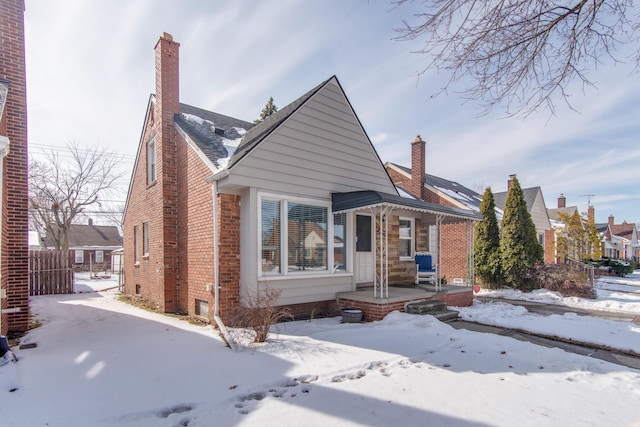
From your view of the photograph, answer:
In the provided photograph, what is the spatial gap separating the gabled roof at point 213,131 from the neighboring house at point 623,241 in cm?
5194

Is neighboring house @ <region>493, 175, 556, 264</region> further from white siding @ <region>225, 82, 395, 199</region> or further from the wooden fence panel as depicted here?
the wooden fence panel

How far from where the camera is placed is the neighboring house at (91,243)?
3806cm

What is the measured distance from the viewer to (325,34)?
18.7 ft

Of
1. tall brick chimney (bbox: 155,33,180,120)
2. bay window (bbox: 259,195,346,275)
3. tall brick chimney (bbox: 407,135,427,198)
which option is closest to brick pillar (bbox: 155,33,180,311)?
tall brick chimney (bbox: 155,33,180,120)

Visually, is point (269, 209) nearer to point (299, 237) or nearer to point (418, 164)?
point (299, 237)

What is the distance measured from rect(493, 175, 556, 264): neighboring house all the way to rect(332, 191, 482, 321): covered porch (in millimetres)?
13293

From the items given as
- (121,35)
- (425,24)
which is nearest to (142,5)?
(121,35)

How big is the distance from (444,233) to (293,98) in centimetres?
1108

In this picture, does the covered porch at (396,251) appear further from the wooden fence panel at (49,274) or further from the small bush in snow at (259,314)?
the wooden fence panel at (49,274)

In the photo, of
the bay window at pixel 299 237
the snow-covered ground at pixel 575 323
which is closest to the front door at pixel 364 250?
the bay window at pixel 299 237

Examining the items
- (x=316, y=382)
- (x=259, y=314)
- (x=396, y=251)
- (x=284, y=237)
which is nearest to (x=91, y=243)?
(x=396, y=251)

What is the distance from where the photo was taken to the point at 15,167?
6.91 m

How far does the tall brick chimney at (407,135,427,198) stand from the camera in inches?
657

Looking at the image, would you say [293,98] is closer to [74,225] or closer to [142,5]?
[142,5]
